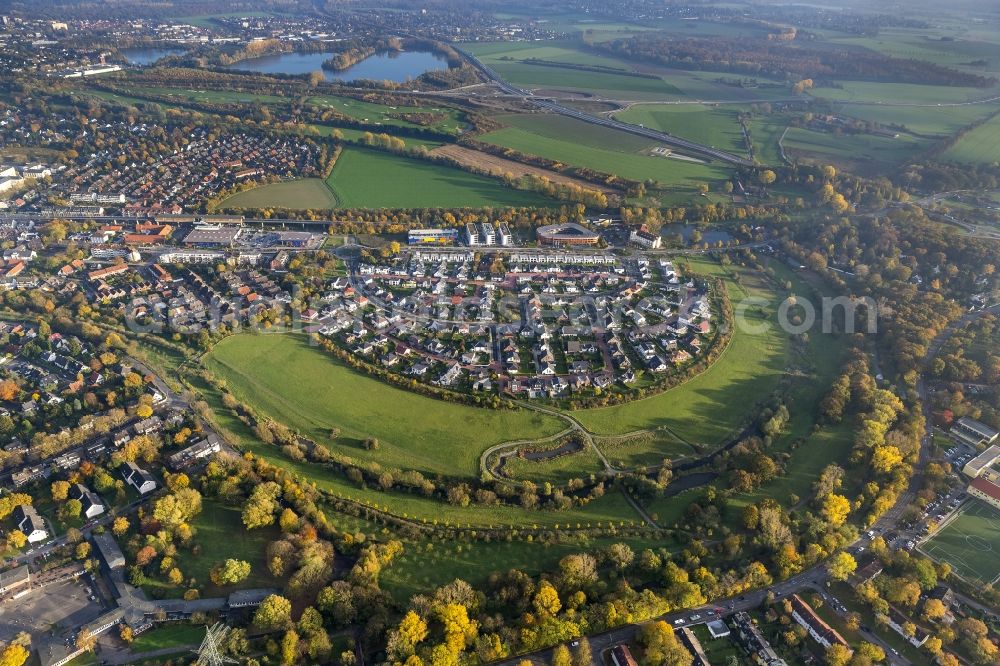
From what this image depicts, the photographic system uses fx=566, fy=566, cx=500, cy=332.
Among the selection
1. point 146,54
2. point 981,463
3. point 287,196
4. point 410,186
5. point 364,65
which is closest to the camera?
point 981,463

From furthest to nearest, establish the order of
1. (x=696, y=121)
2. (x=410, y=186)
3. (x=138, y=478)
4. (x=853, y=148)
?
(x=696, y=121), (x=853, y=148), (x=410, y=186), (x=138, y=478)

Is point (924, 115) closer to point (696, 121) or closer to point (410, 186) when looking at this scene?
point (696, 121)

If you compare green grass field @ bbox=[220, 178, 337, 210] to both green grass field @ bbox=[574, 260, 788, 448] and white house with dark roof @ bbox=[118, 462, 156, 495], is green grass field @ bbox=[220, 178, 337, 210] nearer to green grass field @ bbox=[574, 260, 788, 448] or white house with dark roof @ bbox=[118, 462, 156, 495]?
white house with dark roof @ bbox=[118, 462, 156, 495]

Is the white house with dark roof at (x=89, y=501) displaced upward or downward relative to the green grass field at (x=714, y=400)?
downward

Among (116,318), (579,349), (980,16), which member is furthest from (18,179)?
(980,16)

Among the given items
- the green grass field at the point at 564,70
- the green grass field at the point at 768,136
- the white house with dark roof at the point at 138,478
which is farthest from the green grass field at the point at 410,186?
the green grass field at the point at 564,70

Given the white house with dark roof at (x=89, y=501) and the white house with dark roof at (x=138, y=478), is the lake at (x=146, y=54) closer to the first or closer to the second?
the white house with dark roof at (x=138, y=478)

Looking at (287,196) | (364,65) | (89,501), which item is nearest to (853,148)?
(287,196)
